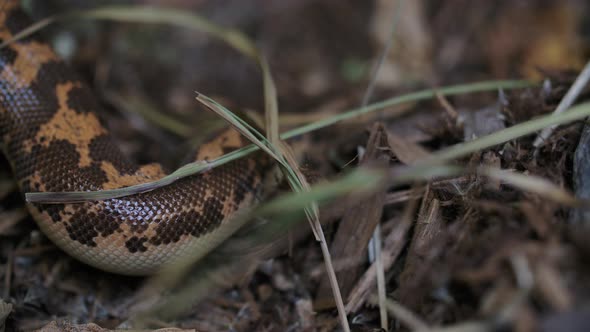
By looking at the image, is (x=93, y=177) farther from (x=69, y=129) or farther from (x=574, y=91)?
(x=574, y=91)

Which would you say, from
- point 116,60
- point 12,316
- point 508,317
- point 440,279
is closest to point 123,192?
point 12,316

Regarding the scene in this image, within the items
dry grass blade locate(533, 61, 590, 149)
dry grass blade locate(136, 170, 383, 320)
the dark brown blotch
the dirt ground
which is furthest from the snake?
dry grass blade locate(533, 61, 590, 149)

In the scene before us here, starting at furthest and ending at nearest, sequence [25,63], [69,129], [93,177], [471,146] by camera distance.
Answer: [25,63], [69,129], [93,177], [471,146]

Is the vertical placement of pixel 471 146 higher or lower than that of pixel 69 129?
lower

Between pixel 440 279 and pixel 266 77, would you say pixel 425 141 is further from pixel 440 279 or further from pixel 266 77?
pixel 440 279

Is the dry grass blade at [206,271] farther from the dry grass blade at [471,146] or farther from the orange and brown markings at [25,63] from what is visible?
the orange and brown markings at [25,63]

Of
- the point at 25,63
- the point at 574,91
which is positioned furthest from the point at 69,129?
the point at 574,91
